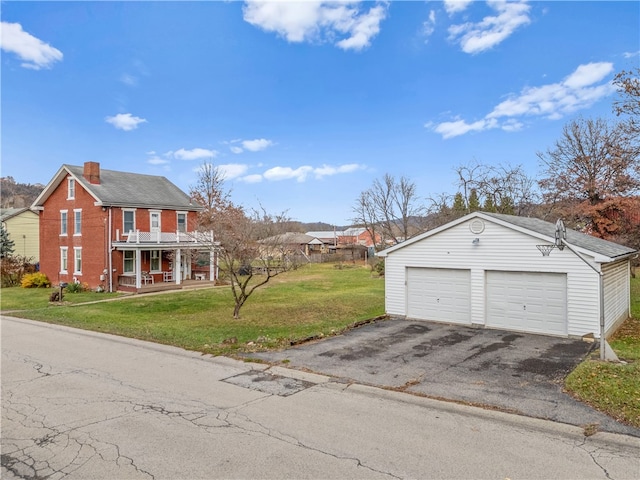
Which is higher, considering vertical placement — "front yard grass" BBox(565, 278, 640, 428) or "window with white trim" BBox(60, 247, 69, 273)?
"window with white trim" BBox(60, 247, 69, 273)

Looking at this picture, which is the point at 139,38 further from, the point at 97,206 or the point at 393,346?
the point at 393,346

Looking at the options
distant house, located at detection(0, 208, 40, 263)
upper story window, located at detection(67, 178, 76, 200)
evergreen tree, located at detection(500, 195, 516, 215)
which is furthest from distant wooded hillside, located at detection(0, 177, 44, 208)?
evergreen tree, located at detection(500, 195, 516, 215)

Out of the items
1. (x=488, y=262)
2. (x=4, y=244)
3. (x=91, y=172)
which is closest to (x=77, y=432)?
(x=488, y=262)

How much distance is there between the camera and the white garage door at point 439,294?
13.7 metres

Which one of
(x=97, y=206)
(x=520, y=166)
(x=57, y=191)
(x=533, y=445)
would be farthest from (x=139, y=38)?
(x=520, y=166)

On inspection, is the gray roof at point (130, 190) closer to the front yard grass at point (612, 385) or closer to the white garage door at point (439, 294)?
the white garage door at point (439, 294)

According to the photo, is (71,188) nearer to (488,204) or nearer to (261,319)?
(261,319)

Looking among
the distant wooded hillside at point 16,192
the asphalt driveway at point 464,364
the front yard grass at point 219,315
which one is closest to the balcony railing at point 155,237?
the front yard grass at point 219,315

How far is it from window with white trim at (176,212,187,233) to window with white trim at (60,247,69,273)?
784 cm

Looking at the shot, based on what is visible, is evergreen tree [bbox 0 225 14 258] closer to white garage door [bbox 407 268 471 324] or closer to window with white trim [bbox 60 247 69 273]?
window with white trim [bbox 60 247 69 273]

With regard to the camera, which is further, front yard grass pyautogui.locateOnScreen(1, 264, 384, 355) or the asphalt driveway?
front yard grass pyautogui.locateOnScreen(1, 264, 384, 355)

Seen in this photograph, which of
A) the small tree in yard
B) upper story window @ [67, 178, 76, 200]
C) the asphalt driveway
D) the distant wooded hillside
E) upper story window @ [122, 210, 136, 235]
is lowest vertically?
the asphalt driveway

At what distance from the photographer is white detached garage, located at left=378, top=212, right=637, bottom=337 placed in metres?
11.6

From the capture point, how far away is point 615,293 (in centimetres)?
1321
